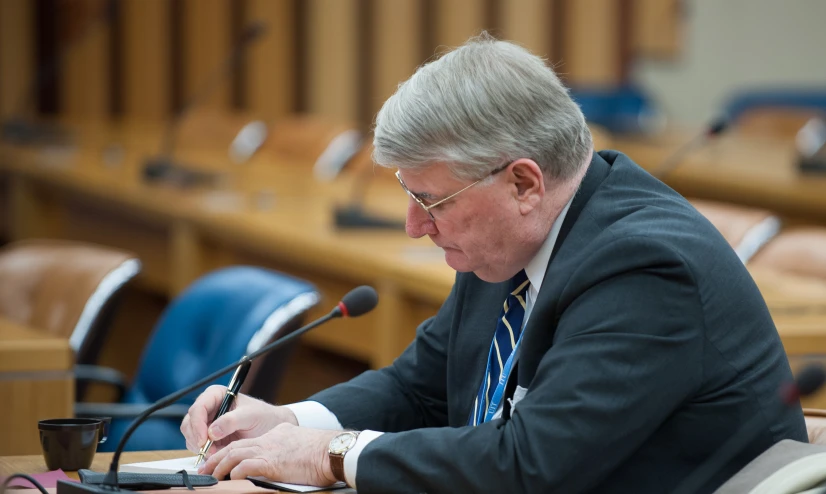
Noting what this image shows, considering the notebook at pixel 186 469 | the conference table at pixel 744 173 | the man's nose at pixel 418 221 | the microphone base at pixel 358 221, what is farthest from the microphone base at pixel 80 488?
the conference table at pixel 744 173

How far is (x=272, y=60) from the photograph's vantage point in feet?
28.9

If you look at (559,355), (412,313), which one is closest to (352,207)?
(412,313)

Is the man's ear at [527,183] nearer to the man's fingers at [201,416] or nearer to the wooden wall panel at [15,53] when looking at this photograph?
the man's fingers at [201,416]

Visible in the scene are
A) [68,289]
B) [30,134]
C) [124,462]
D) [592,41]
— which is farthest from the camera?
[592,41]

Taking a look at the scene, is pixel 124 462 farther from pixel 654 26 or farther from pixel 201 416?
pixel 654 26

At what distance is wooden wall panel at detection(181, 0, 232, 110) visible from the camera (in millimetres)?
8602

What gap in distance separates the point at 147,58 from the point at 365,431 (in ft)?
23.8

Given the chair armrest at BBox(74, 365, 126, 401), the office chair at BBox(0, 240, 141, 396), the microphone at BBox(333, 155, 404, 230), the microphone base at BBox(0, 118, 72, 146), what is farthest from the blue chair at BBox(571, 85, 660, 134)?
the chair armrest at BBox(74, 365, 126, 401)

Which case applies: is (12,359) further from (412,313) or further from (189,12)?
(189,12)

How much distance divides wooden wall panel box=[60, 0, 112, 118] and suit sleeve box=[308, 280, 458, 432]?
22.0ft

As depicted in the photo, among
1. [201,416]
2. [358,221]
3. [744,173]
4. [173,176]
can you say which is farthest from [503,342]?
[744,173]

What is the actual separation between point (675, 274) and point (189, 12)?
7532mm

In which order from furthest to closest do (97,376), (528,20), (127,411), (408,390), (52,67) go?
(528,20), (52,67), (97,376), (127,411), (408,390)

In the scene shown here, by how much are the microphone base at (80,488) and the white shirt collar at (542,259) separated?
642 mm
